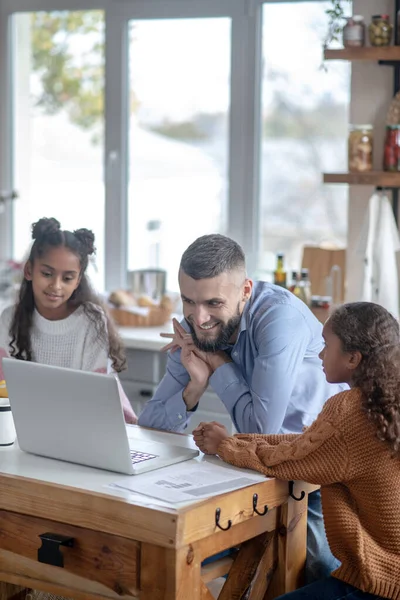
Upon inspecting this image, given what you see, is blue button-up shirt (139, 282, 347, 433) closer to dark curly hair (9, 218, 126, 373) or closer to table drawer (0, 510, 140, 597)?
dark curly hair (9, 218, 126, 373)

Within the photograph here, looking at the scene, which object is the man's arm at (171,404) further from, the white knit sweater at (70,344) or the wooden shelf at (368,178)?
the wooden shelf at (368,178)

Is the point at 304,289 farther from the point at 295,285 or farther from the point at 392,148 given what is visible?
the point at 392,148

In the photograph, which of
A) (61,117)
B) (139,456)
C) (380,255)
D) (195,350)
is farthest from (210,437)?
(61,117)

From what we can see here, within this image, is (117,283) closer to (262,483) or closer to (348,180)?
(348,180)

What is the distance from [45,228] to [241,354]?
804mm

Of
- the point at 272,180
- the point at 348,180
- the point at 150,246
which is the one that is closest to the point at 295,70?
the point at 272,180

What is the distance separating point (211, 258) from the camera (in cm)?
242

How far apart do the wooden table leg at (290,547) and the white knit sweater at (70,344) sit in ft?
2.96

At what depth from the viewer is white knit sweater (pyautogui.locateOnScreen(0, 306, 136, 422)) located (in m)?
2.93

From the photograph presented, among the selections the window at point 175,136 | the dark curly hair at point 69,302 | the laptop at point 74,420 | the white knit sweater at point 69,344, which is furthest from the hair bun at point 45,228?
the window at point 175,136

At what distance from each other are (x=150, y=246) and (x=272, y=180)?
68 cm

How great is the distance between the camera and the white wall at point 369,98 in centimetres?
365

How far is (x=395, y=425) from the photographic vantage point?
1991 millimetres

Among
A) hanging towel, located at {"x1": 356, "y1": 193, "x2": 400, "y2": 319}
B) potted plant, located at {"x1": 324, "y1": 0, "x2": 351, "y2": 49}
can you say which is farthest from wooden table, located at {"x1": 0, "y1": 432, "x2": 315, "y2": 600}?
potted plant, located at {"x1": 324, "y1": 0, "x2": 351, "y2": 49}
